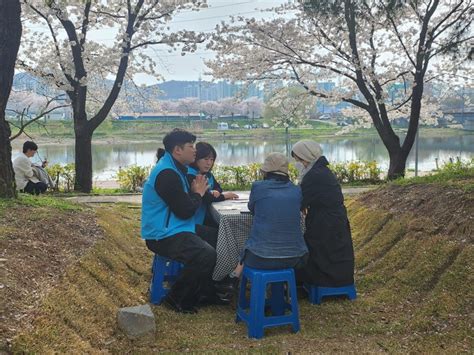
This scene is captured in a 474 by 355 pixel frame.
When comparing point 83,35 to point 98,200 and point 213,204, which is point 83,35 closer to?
point 98,200

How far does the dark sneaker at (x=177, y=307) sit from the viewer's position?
384cm

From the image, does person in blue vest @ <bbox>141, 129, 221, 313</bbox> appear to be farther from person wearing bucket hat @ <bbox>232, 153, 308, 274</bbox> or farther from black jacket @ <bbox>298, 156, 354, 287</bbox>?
black jacket @ <bbox>298, 156, 354, 287</bbox>

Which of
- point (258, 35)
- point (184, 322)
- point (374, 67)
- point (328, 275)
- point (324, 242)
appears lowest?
point (184, 322)

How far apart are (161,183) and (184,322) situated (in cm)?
107

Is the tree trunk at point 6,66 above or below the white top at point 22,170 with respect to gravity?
above

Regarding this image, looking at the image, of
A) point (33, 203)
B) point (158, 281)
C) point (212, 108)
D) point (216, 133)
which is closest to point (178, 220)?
point (158, 281)

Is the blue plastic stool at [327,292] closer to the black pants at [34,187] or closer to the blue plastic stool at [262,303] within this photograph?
the blue plastic stool at [262,303]

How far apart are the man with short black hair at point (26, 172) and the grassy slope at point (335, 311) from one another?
2.95 metres

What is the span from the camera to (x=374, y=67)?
11.4m

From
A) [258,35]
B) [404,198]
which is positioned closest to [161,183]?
[404,198]

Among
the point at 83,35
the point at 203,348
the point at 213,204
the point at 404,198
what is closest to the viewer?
the point at 203,348

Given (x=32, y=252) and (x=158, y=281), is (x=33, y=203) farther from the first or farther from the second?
(x=158, y=281)

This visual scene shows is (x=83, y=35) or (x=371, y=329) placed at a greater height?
(x=83, y=35)

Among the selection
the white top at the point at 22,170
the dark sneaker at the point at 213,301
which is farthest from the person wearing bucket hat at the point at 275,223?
the white top at the point at 22,170
